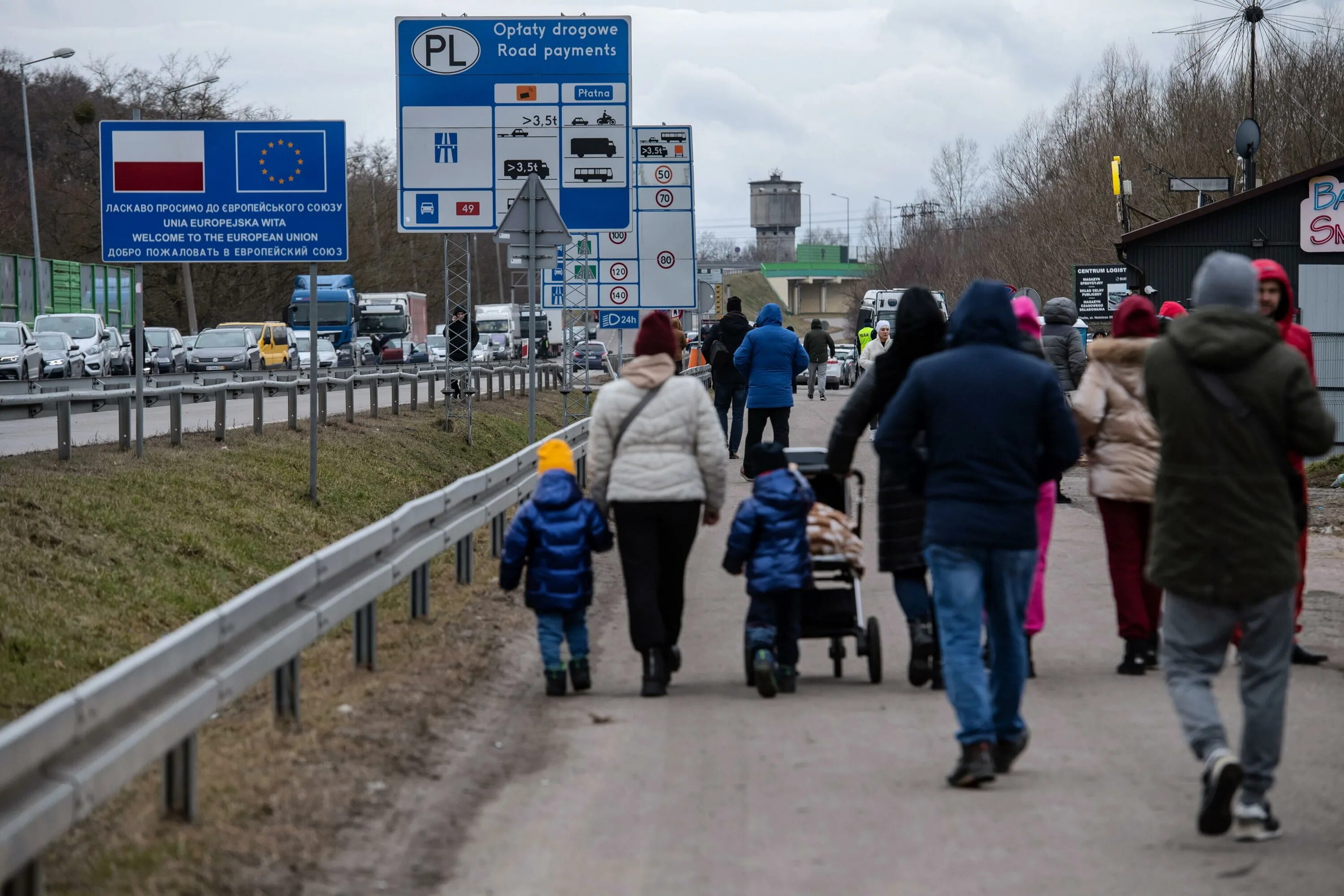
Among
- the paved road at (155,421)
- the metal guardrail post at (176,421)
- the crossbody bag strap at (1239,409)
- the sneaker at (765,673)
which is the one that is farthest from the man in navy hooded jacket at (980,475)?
the metal guardrail post at (176,421)

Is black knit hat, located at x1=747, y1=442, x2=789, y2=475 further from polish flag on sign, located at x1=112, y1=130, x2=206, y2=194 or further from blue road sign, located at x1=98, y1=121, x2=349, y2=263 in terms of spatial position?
polish flag on sign, located at x1=112, y1=130, x2=206, y2=194

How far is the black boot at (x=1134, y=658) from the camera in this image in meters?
8.48

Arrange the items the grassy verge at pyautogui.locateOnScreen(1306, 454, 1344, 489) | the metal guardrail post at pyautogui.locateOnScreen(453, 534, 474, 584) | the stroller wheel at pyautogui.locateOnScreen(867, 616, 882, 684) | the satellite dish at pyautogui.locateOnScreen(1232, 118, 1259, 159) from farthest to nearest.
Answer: the satellite dish at pyautogui.locateOnScreen(1232, 118, 1259, 159), the grassy verge at pyautogui.locateOnScreen(1306, 454, 1344, 489), the metal guardrail post at pyautogui.locateOnScreen(453, 534, 474, 584), the stroller wheel at pyautogui.locateOnScreen(867, 616, 882, 684)

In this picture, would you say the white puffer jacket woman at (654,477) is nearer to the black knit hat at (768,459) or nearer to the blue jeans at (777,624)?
the black knit hat at (768,459)

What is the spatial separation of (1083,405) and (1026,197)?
77324mm

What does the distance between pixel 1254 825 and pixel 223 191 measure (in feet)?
41.2

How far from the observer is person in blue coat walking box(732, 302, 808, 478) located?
1822cm

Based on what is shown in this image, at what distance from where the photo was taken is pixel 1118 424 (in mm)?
8539

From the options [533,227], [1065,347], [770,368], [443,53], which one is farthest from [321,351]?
[1065,347]

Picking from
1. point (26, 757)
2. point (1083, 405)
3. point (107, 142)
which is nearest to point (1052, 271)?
point (107, 142)

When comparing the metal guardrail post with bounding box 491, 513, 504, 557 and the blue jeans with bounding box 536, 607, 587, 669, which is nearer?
the blue jeans with bounding box 536, 607, 587, 669

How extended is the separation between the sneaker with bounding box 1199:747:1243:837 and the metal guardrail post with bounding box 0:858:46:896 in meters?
3.38

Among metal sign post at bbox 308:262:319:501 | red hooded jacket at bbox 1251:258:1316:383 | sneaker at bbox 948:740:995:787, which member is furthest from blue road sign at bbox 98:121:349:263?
sneaker at bbox 948:740:995:787

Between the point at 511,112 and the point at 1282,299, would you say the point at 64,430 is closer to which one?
the point at 511,112
